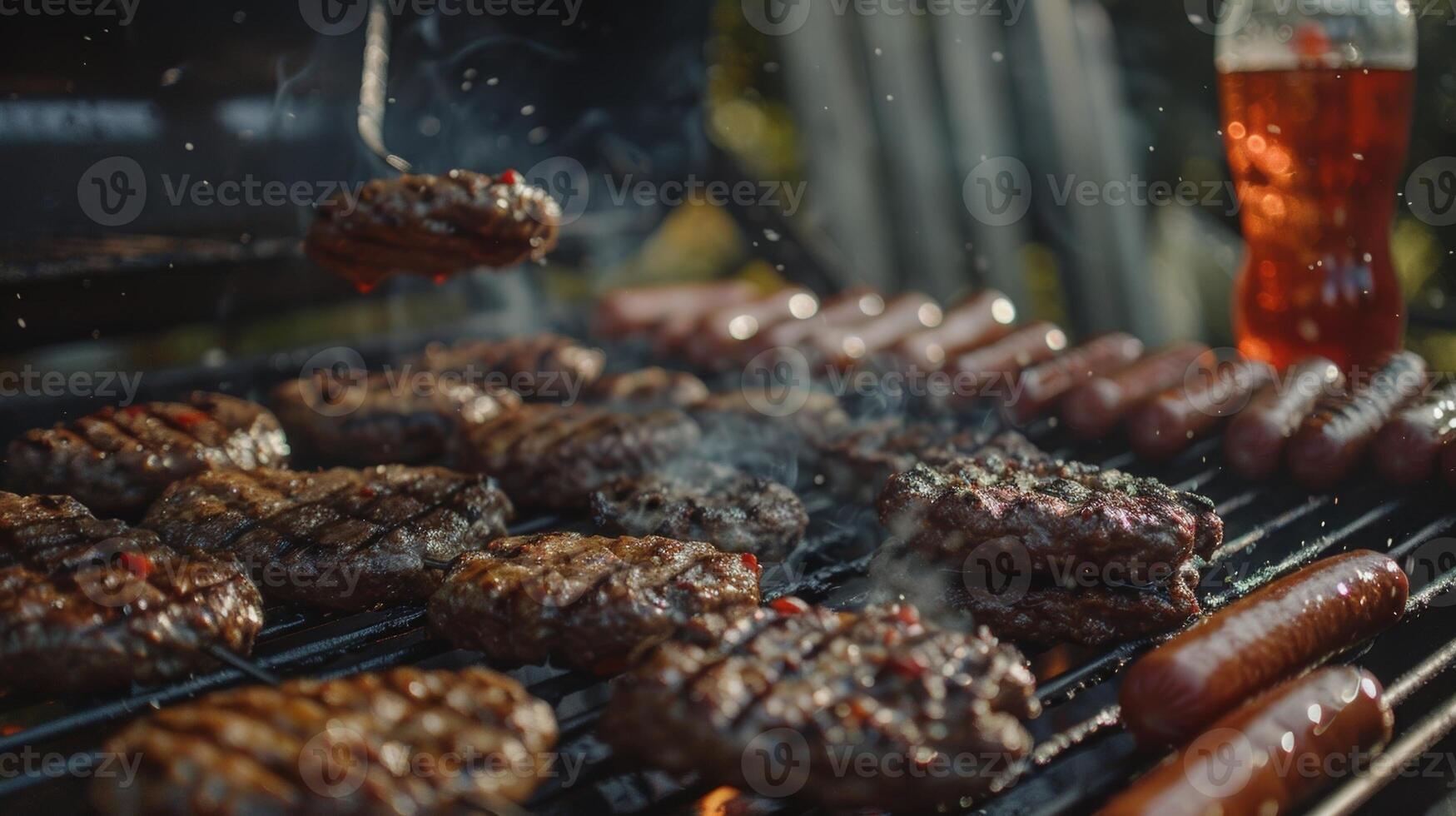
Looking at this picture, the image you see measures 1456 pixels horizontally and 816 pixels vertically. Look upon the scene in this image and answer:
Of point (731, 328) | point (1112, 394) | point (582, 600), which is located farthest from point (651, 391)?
point (582, 600)

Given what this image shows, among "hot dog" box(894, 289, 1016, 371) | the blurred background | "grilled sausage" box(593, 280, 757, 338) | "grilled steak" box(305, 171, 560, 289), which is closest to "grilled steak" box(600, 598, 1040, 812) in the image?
"grilled steak" box(305, 171, 560, 289)

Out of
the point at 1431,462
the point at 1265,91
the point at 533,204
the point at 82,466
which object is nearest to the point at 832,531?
the point at 533,204

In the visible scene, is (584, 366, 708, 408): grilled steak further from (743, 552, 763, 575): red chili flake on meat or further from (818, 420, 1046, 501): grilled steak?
(743, 552, 763, 575): red chili flake on meat

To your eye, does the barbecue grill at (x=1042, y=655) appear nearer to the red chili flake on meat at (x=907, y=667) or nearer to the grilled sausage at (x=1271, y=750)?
the grilled sausage at (x=1271, y=750)

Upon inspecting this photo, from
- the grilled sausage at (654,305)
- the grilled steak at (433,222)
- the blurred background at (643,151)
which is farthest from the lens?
the grilled sausage at (654,305)

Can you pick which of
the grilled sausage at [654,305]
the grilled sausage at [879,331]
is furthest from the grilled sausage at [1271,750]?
the grilled sausage at [654,305]
